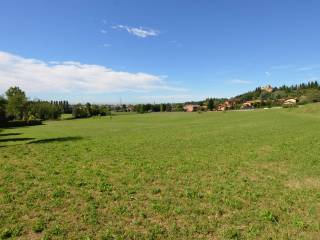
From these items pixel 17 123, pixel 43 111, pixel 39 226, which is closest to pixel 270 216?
pixel 39 226

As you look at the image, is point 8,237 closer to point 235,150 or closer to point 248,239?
point 248,239

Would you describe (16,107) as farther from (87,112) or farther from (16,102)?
(87,112)

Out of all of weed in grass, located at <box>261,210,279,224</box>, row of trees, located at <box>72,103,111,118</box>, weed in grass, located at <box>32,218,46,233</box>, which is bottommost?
weed in grass, located at <box>261,210,279,224</box>

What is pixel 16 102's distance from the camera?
97.9 meters

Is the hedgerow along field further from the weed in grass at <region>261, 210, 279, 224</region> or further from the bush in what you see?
the bush

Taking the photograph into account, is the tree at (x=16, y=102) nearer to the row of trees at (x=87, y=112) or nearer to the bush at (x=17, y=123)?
the bush at (x=17, y=123)

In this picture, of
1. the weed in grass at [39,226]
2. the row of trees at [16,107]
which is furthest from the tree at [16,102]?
the weed in grass at [39,226]

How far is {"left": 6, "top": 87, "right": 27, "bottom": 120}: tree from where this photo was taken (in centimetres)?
9712

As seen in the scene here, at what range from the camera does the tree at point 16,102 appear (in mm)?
97125

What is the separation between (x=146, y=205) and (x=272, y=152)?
1168 centimetres

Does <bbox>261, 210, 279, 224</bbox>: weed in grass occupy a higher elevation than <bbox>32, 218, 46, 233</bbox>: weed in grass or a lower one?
lower

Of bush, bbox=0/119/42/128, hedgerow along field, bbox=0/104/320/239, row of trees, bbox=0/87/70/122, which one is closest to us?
hedgerow along field, bbox=0/104/320/239

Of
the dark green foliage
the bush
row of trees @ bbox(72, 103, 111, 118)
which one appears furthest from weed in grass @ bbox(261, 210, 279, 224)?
row of trees @ bbox(72, 103, 111, 118)

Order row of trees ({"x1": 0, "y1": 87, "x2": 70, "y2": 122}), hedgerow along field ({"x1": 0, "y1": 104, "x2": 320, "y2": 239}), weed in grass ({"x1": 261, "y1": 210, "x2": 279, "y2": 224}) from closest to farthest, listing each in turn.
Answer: hedgerow along field ({"x1": 0, "y1": 104, "x2": 320, "y2": 239}), weed in grass ({"x1": 261, "y1": 210, "x2": 279, "y2": 224}), row of trees ({"x1": 0, "y1": 87, "x2": 70, "y2": 122})
